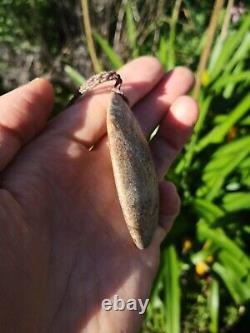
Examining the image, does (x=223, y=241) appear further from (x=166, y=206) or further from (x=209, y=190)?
(x=166, y=206)

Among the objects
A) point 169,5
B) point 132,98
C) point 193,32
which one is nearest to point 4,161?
point 132,98

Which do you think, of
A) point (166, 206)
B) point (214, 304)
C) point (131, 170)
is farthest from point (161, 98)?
point (214, 304)

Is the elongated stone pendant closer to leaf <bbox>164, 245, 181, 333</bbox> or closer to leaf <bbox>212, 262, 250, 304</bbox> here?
leaf <bbox>164, 245, 181, 333</bbox>

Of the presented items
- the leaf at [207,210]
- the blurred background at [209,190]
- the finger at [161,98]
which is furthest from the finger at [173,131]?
the leaf at [207,210]

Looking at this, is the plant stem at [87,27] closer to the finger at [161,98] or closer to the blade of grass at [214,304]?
the finger at [161,98]

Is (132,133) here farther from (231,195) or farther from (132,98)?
(231,195)

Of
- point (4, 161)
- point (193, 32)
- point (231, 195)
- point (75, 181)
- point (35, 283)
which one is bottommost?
point (231, 195)

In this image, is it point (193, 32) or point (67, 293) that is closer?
point (67, 293)
